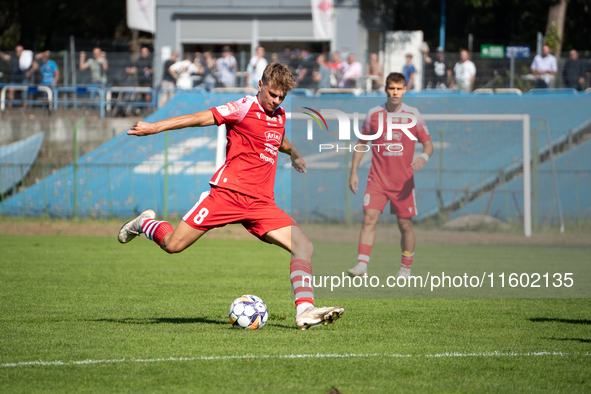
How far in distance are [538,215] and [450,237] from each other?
333cm

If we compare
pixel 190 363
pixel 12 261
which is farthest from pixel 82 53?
pixel 190 363

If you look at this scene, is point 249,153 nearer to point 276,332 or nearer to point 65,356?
point 276,332

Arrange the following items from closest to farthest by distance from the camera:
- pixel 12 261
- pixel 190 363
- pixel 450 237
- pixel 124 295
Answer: pixel 190 363
pixel 124 295
pixel 12 261
pixel 450 237

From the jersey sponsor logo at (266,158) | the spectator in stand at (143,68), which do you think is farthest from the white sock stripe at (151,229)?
the spectator in stand at (143,68)

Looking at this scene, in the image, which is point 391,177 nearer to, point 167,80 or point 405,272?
point 405,272

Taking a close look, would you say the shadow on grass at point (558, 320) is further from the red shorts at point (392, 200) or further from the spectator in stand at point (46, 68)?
the spectator in stand at point (46, 68)

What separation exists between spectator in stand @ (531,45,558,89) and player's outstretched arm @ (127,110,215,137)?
1489cm

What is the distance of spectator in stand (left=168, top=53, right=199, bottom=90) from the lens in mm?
21266

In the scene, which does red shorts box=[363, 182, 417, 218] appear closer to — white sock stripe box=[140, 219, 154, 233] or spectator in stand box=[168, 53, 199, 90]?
white sock stripe box=[140, 219, 154, 233]

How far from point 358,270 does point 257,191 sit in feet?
9.47

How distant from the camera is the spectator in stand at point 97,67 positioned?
21.3m

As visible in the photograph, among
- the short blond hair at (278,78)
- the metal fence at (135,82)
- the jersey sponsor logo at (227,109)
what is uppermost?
the metal fence at (135,82)

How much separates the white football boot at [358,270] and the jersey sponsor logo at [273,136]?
115 inches

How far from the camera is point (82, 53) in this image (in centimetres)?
2148
